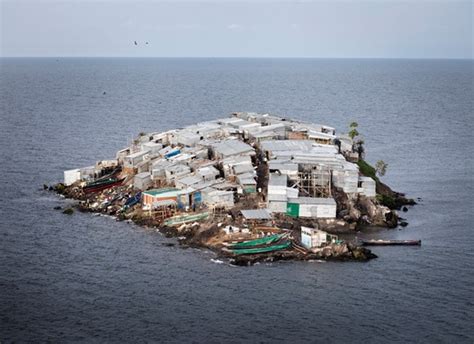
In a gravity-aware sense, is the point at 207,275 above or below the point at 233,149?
below

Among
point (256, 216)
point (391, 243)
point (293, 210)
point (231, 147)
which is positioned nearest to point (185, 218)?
point (256, 216)

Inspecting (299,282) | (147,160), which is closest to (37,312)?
(299,282)

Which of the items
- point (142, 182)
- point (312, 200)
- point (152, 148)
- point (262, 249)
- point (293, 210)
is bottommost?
point (262, 249)

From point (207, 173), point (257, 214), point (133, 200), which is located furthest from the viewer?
point (207, 173)

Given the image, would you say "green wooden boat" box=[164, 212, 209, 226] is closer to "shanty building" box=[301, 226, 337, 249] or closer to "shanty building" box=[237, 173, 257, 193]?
"shanty building" box=[237, 173, 257, 193]

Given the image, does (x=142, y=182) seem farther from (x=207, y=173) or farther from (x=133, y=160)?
(x=207, y=173)

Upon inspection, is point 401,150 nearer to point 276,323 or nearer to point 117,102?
point 276,323
